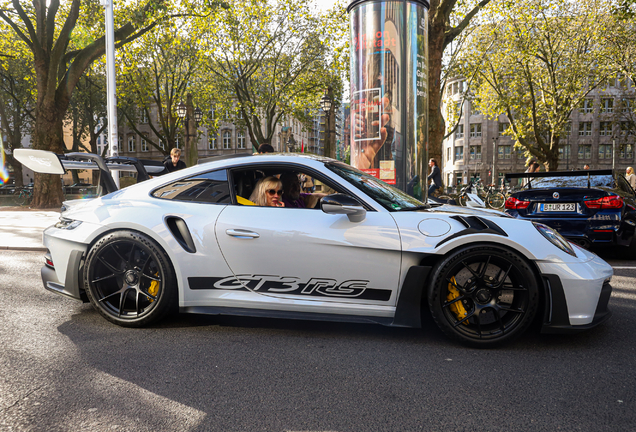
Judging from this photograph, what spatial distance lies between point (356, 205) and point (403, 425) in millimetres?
1503

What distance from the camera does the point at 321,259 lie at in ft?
10.6

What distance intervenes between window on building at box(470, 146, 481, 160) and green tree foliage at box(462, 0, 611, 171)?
36543 millimetres

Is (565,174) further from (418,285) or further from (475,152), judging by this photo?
(475,152)

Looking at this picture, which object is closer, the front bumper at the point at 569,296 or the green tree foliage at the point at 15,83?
the front bumper at the point at 569,296

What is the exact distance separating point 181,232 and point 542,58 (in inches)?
1046

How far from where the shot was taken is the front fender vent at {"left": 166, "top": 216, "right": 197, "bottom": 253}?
346cm

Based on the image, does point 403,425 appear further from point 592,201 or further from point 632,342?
point 592,201

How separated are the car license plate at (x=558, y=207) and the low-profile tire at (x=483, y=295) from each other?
169 inches

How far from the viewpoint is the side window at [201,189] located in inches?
141

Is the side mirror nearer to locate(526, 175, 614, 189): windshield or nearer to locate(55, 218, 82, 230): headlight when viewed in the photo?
locate(55, 218, 82, 230): headlight

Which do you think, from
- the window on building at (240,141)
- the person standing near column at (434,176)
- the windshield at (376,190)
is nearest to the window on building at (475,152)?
the window on building at (240,141)

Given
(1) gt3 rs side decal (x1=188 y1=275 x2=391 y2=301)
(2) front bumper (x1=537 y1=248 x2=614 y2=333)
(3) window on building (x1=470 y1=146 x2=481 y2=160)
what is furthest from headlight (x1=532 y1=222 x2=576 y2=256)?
(3) window on building (x1=470 y1=146 x2=481 y2=160)

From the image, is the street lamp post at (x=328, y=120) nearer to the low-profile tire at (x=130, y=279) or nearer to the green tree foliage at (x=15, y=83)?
the green tree foliage at (x=15, y=83)

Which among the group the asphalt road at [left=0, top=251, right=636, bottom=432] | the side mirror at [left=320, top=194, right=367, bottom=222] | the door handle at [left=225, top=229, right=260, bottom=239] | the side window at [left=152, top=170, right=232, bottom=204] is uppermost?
the side window at [left=152, top=170, right=232, bottom=204]
